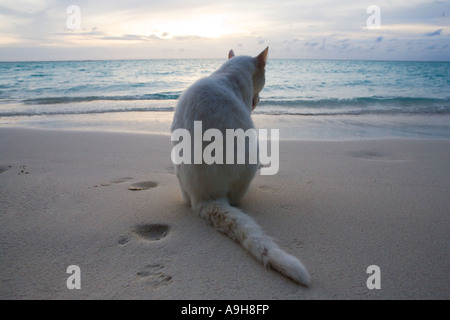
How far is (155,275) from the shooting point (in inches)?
77.9

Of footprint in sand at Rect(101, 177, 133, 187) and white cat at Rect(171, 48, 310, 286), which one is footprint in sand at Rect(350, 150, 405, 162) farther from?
footprint in sand at Rect(101, 177, 133, 187)

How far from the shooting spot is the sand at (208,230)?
6.13ft

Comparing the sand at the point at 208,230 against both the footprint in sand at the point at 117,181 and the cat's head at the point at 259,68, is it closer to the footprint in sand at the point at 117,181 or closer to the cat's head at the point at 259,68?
the footprint in sand at the point at 117,181

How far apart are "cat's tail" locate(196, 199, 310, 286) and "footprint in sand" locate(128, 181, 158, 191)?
3.64 feet

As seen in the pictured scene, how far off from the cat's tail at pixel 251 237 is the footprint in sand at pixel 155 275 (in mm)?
621

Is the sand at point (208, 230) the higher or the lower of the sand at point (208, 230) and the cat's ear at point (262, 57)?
the lower

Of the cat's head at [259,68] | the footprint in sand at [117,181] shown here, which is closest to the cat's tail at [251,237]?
the footprint in sand at [117,181]

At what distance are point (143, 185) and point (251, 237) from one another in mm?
1950

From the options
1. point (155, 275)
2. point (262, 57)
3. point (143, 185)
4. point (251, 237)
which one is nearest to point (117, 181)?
point (143, 185)

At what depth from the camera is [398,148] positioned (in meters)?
5.36

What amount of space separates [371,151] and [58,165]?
5216 millimetres

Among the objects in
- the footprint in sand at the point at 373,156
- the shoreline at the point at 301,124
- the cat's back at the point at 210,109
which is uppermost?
the cat's back at the point at 210,109

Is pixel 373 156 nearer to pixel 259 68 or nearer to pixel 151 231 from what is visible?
pixel 259 68
